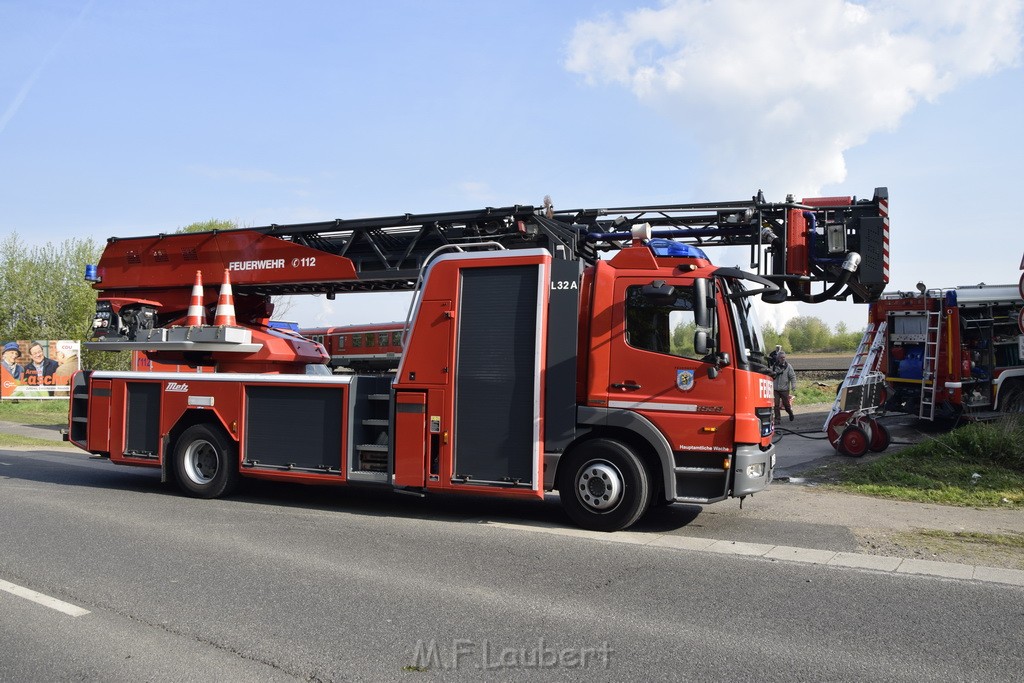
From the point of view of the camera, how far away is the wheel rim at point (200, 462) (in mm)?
10242

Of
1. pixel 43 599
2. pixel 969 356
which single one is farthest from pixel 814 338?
pixel 43 599

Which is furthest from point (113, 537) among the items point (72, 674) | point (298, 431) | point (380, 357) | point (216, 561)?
point (380, 357)

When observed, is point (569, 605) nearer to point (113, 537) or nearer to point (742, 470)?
point (742, 470)

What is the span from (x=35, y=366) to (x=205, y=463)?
25.9 metres

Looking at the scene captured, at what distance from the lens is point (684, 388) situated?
25.8ft

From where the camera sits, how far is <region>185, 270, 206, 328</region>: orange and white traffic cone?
11188mm

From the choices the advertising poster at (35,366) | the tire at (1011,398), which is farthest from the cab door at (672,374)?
the advertising poster at (35,366)

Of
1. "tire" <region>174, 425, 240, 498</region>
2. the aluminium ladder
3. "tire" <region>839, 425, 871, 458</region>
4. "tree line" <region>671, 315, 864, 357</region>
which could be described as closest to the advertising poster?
"tire" <region>174, 425, 240, 498</region>

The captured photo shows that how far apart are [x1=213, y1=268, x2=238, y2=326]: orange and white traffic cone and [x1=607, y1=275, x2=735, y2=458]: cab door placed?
225 inches

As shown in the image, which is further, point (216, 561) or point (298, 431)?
point (298, 431)

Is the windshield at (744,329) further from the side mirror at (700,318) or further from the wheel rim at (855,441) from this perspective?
the wheel rim at (855,441)

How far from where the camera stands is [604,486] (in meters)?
7.95

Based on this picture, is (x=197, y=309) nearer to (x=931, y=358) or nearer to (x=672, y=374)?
(x=672, y=374)

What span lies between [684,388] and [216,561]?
455cm
